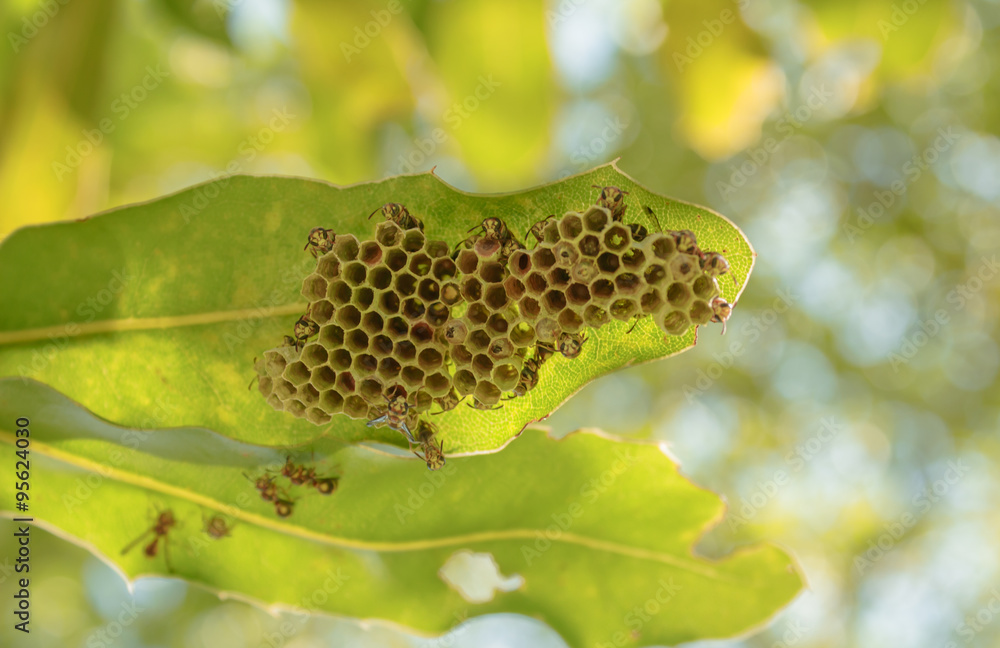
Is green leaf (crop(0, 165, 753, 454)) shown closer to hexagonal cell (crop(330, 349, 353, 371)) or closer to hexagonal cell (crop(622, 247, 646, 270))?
hexagonal cell (crop(330, 349, 353, 371))

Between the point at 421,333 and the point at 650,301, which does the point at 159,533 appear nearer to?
the point at 421,333

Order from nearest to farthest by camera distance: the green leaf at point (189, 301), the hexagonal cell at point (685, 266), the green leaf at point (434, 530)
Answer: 1. the hexagonal cell at point (685, 266)
2. the green leaf at point (189, 301)
3. the green leaf at point (434, 530)

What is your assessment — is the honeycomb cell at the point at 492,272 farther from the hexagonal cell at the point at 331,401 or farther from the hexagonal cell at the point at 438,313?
the hexagonal cell at the point at 331,401

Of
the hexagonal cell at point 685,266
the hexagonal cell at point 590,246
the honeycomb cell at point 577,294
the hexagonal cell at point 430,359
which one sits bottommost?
the hexagonal cell at point 430,359

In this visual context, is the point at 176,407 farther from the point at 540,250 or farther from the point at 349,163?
the point at 349,163

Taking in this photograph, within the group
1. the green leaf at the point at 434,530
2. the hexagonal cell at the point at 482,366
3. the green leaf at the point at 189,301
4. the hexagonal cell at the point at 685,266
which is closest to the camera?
Answer: the hexagonal cell at the point at 685,266

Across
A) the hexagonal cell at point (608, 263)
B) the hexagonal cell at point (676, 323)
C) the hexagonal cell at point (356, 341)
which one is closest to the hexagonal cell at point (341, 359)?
the hexagonal cell at point (356, 341)
